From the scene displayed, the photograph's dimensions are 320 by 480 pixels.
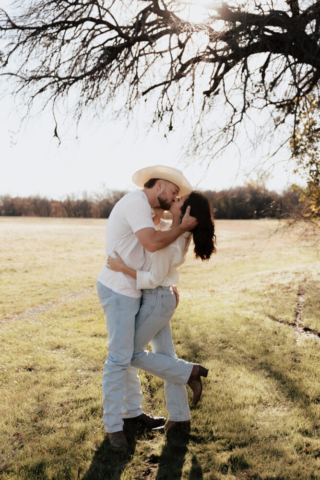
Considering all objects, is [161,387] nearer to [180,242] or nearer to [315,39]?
[180,242]

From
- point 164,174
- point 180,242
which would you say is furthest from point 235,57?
point 180,242

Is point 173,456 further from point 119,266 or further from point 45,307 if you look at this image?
point 45,307

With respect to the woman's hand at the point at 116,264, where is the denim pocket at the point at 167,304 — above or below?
below

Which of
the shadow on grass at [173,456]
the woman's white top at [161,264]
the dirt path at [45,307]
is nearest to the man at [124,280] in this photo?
the woman's white top at [161,264]

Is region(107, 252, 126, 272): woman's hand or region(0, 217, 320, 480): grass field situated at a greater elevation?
region(107, 252, 126, 272): woman's hand

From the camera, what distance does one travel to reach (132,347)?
→ 10.0ft

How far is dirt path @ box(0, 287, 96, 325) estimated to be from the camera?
25.9 ft

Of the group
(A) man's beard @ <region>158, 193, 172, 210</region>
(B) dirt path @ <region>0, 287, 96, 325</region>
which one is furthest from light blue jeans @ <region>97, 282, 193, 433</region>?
(B) dirt path @ <region>0, 287, 96, 325</region>

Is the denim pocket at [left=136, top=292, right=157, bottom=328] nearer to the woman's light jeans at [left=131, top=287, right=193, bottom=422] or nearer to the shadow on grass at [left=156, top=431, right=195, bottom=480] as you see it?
the woman's light jeans at [left=131, top=287, right=193, bottom=422]

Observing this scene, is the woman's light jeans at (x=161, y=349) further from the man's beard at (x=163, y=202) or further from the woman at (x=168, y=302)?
the man's beard at (x=163, y=202)

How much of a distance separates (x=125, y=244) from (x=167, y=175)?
667mm

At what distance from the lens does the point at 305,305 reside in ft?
25.6

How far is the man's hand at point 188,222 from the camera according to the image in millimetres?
2850

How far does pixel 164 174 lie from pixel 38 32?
3.85 m
